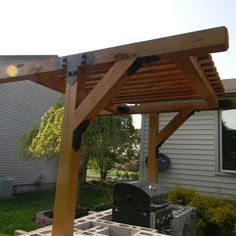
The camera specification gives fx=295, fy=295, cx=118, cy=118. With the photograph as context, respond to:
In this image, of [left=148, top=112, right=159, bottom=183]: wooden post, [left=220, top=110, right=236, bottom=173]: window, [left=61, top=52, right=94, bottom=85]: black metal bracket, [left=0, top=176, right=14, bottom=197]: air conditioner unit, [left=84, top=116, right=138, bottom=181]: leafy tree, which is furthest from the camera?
[left=0, top=176, right=14, bottom=197]: air conditioner unit

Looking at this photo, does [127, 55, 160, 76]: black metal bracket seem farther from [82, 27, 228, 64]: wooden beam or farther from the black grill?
the black grill

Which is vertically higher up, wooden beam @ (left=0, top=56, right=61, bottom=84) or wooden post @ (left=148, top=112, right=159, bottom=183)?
wooden beam @ (left=0, top=56, right=61, bottom=84)

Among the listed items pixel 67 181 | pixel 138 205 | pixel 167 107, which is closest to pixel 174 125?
pixel 167 107

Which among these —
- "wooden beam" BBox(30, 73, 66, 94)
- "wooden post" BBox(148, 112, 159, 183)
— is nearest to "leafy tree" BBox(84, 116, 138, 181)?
"wooden post" BBox(148, 112, 159, 183)

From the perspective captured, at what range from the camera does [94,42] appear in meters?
5.01

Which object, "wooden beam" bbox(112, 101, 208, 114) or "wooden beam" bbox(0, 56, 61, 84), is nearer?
"wooden beam" bbox(0, 56, 61, 84)

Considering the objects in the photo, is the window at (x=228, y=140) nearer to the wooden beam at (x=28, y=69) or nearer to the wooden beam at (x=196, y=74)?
the wooden beam at (x=196, y=74)

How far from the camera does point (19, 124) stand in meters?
12.3

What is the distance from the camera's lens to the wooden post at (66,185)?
8.30 ft

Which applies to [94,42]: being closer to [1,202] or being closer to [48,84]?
[48,84]

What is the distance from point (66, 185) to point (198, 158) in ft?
15.5

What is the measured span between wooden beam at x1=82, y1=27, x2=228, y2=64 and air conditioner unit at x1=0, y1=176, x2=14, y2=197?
30.5 ft

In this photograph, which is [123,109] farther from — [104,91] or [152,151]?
[104,91]

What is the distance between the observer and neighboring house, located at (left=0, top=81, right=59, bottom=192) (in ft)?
38.1
